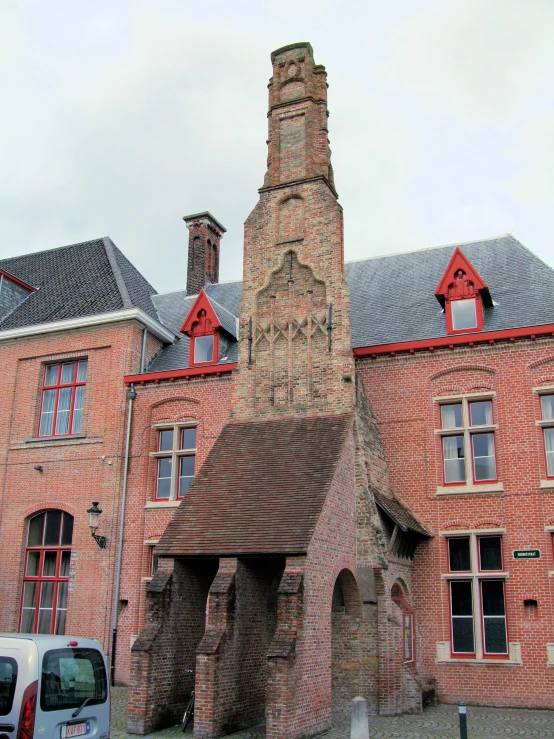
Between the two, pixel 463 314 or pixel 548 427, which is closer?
pixel 548 427

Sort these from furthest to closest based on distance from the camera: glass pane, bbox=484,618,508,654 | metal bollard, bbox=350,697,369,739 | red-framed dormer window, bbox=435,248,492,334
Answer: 1. red-framed dormer window, bbox=435,248,492,334
2. glass pane, bbox=484,618,508,654
3. metal bollard, bbox=350,697,369,739

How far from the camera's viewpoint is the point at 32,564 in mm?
19859

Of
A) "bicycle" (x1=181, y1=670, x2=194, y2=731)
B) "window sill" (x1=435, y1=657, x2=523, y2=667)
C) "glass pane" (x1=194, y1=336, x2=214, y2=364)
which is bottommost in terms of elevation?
"bicycle" (x1=181, y1=670, x2=194, y2=731)

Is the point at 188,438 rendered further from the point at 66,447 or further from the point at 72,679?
the point at 72,679

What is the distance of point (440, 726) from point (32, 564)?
11918mm

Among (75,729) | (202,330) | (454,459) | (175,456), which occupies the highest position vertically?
(202,330)

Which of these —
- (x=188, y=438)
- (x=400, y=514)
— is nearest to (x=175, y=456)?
(x=188, y=438)

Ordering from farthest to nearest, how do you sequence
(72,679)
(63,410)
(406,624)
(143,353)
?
(63,410), (143,353), (406,624), (72,679)

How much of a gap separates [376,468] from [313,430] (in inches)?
68.5

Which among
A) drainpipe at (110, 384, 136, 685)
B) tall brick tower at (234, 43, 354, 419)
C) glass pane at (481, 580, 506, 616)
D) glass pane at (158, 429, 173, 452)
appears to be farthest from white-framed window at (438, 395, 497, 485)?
drainpipe at (110, 384, 136, 685)

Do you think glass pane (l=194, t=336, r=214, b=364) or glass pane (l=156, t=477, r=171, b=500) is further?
glass pane (l=194, t=336, r=214, b=364)

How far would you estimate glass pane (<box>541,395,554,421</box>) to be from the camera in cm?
1591

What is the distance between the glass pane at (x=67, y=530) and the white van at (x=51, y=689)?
1094 cm

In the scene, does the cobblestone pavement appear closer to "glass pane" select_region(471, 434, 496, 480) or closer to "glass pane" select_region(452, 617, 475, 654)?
"glass pane" select_region(452, 617, 475, 654)
